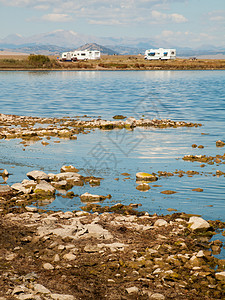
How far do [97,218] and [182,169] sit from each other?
743 cm

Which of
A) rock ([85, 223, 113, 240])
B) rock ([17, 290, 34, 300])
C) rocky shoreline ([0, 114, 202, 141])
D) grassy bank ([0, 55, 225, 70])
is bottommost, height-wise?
rock ([17, 290, 34, 300])

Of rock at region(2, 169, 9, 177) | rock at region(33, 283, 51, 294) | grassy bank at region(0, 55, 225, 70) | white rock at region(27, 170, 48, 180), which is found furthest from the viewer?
grassy bank at region(0, 55, 225, 70)

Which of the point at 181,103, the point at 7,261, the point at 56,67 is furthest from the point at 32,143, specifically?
the point at 56,67

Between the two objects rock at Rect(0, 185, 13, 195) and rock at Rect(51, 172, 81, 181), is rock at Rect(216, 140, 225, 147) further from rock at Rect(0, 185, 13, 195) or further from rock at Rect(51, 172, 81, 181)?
rock at Rect(0, 185, 13, 195)

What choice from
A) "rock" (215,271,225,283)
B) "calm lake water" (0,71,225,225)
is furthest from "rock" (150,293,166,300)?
"calm lake water" (0,71,225,225)

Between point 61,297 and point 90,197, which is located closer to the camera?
point 61,297

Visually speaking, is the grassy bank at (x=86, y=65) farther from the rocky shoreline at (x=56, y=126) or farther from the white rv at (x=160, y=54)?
the rocky shoreline at (x=56, y=126)

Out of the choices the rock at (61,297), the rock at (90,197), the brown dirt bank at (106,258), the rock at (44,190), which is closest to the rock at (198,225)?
the brown dirt bank at (106,258)

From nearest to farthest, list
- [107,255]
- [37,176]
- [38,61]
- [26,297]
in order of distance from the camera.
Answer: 1. [26,297]
2. [107,255]
3. [37,176]
4. [38,61]

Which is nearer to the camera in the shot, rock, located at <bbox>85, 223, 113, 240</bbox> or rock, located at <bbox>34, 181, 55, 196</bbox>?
rock, located at <bbox>85, 223, 113, 240</bbox>

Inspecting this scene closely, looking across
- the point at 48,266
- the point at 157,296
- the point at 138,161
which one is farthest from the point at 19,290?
the point at 138,161

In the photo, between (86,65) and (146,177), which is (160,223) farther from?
(86,65)

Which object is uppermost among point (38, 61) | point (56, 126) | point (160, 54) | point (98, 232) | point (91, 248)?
point (160, 54)

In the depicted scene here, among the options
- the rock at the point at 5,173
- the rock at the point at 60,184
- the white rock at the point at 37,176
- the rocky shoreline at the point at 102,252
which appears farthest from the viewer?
the rock at the point at 5,173
